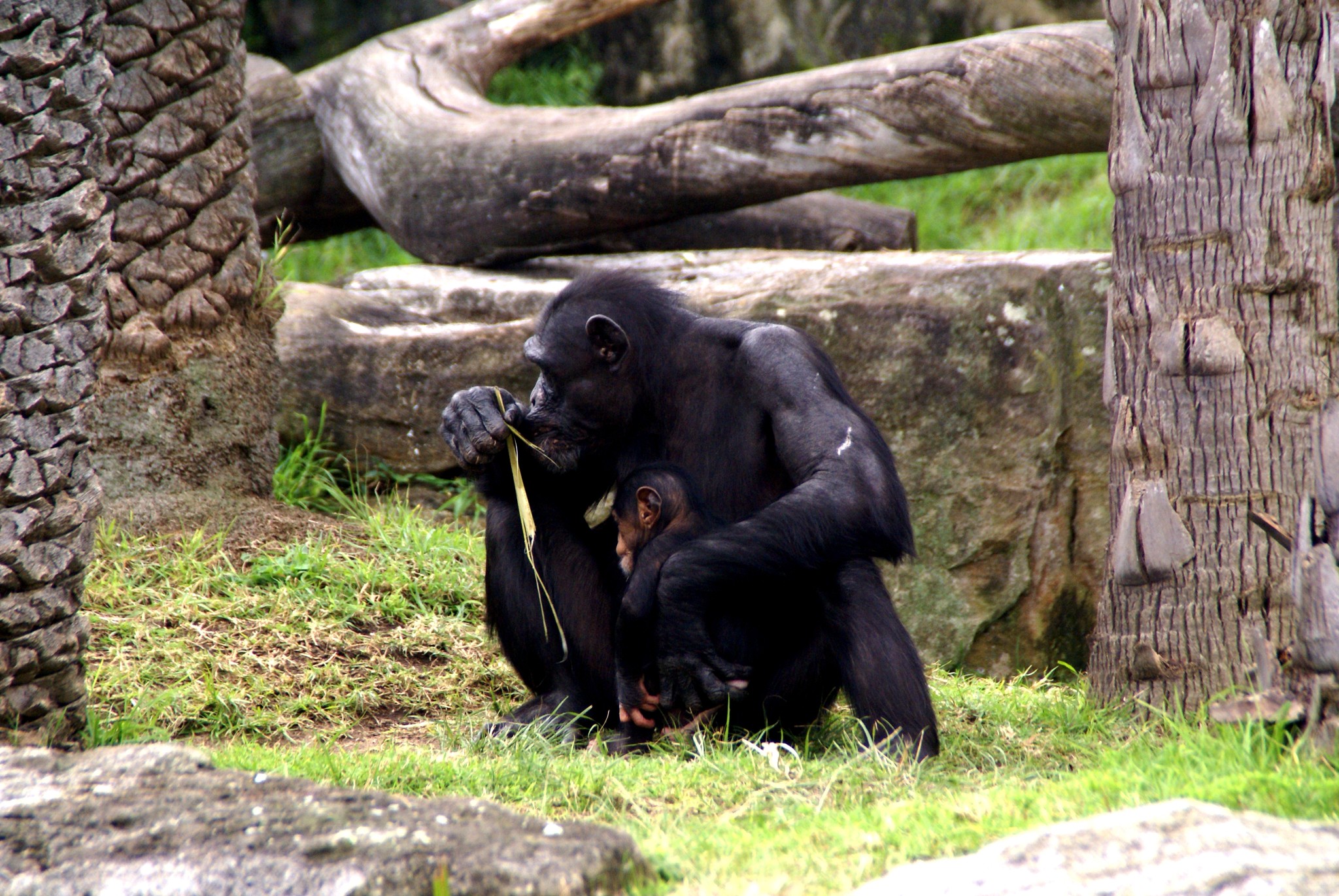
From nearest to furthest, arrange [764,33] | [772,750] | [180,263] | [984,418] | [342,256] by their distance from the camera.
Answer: [772,750] < [180,263] < [984,418] < [342,256] < [764,33]

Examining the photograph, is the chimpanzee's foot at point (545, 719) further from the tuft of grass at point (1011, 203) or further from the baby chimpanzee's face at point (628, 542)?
the tuft of grass at point (1011, 203)

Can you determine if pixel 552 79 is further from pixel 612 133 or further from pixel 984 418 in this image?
pixel 984 418

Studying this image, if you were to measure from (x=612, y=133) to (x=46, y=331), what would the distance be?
Answer: 344 cm

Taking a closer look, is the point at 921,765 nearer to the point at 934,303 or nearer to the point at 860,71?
the point at 934,303

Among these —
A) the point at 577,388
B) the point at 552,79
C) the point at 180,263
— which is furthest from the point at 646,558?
the point at 552,79

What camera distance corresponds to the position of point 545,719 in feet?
12.8

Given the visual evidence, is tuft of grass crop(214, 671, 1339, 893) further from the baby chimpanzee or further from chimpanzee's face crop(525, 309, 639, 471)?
chimpanzee's face crop(525, 309, 639, 471)

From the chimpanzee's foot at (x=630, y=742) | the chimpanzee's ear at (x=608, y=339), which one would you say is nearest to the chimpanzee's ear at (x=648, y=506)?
the chimpanzee's ear at (x=608, y=339)

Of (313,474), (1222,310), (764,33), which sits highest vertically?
(764,33)

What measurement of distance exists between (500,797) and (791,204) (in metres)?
4.71

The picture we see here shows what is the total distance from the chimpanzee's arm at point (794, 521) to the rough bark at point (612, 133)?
92.9 inches

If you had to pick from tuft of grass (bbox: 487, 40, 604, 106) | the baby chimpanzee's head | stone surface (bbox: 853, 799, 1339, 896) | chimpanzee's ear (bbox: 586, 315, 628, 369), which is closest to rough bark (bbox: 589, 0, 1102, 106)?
tuft of grass (bbox: 487, 40, 604, 106)

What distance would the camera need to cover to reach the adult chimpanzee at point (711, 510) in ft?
11.5

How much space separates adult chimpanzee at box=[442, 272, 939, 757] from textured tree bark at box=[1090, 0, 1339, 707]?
2.37 ft
